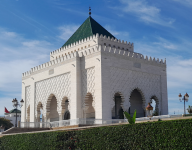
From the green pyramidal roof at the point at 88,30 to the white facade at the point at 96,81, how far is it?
0.98 meters

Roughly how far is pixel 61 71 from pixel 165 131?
14.9 meters

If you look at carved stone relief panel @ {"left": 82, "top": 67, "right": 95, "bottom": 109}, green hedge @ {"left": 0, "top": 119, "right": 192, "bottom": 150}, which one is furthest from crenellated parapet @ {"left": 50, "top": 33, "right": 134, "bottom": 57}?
green hedge @ {"left": 0, "top": 119, "right": 192, "bottom": 150}

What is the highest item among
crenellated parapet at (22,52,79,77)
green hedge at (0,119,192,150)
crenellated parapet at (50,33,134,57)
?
crenellated parapet at (50,33,134,57)

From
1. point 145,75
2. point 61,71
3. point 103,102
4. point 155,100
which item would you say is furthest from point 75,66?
point 155,100

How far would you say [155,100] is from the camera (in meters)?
23.2

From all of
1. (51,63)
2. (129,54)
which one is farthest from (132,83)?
(51,63)

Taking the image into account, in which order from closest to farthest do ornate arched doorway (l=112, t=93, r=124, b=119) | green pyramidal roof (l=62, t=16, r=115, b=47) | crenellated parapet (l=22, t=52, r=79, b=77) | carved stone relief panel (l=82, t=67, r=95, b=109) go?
carved stone relief panel (l=82, t=67, r=95, b=109) < crenellated parapet (l=22, t=52, r=79, b=77) < ornate arched doorway (l=112, t=93, r=124, b=119) < green pyramidal roof (l=62, t=16, r=115, b=47)

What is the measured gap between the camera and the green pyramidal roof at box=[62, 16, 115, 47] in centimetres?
2406

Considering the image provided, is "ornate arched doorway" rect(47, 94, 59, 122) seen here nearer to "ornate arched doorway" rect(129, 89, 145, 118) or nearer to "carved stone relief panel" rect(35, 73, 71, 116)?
"carved stone relief panel" rect(35, 73, 71, 116)

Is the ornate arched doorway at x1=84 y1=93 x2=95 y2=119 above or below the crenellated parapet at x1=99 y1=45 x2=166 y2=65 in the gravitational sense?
below

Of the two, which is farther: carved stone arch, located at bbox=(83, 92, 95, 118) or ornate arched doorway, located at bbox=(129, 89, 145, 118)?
ornate arched doorway, located at bbox=(129, 89, 145, 118)

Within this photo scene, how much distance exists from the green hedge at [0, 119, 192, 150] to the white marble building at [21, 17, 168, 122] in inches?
275

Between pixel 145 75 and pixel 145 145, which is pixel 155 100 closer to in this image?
pixel 145 75

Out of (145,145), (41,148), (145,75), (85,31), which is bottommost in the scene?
(41,148)
